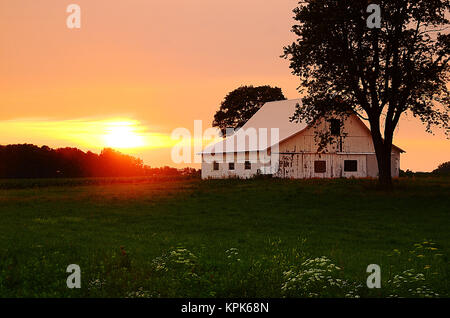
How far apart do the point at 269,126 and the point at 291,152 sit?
6154mm

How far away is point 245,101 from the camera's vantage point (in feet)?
246

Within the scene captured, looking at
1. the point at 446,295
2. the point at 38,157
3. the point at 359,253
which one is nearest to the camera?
the point at 446,295

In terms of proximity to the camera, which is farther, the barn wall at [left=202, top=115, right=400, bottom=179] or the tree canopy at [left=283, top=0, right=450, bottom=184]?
the barn wall at [left=202, top=115, right=400, bottom=179]

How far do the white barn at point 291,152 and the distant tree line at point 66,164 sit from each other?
13.3 meters

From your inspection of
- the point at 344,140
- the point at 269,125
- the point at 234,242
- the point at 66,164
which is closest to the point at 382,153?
the point at 344,140

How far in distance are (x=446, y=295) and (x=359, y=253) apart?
19.4 ft

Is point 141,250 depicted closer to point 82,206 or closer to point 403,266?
point 403,266

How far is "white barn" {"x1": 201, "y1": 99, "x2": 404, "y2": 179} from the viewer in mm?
53375

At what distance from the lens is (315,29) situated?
37250 mm

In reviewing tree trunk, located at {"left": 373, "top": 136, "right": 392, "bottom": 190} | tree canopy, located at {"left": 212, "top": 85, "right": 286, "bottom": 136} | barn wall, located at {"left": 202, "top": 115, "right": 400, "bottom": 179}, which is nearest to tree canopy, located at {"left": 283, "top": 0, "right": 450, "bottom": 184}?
tree trunk, located at {"left": 373, "top": 136, "right": 392, "bottom": 190}

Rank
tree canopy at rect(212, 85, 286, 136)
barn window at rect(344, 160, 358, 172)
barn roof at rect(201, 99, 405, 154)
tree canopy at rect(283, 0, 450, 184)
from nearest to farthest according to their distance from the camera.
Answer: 1. tree canopy at rect(283, 0, 450, 184)
2. barn roof at rect(201, 99, 405, 154)
3. barn window at rect(344, 160, 358, 172)
4. tree canopy at rect(212, 85, 286, 136)

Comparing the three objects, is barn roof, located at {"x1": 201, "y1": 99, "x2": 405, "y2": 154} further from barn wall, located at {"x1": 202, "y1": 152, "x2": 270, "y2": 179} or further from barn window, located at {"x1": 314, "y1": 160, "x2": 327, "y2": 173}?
barn window, located at {"x1": 314, "y1": 160, "x2": 327, "y2": 173}

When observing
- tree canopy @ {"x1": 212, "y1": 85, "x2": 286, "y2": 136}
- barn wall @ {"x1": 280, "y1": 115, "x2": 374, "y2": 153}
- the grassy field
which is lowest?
the grassy field
